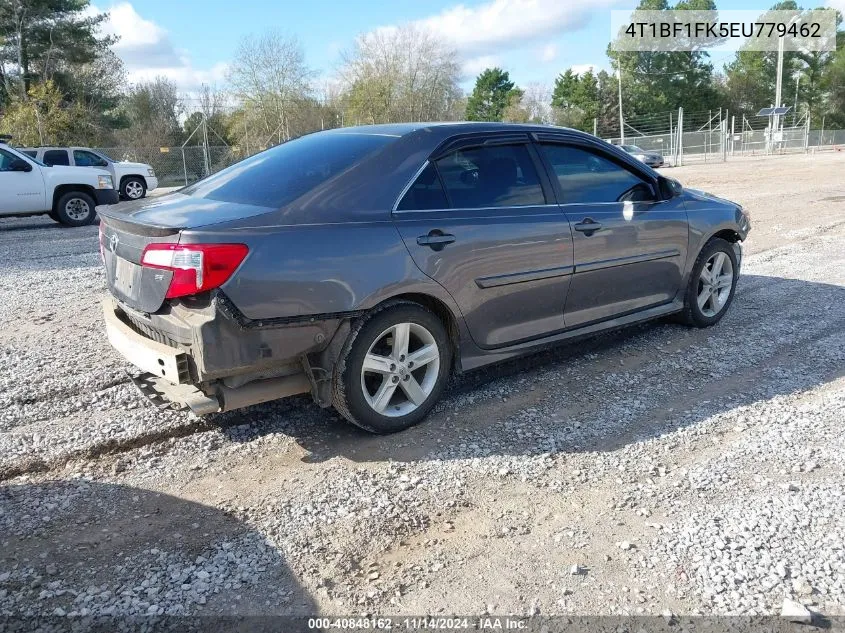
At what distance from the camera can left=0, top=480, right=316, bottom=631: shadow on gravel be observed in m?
2.52

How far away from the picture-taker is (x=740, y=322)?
233 inches

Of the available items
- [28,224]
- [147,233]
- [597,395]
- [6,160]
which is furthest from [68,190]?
[597,395]

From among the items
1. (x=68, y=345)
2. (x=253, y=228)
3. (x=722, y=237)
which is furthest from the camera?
(x=722, y=237)

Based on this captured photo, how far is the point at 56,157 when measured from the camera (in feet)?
61.4

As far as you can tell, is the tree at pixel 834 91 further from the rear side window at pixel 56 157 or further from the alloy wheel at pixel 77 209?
the alloy wheel at pixel 77 209

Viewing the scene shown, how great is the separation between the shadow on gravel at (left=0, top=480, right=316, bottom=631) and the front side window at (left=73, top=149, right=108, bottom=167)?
1832 cm

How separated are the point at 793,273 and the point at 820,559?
19.1 feet

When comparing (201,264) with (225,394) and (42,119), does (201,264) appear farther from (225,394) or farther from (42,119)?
(42,119)

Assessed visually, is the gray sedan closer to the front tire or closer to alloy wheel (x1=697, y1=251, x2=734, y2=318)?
the front tire


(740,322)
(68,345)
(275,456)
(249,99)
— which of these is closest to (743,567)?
(275,456)

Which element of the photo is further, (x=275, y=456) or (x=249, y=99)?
(x=249, y=99)

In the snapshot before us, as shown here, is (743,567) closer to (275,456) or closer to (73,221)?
(275,456)

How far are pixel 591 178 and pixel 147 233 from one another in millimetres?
2944

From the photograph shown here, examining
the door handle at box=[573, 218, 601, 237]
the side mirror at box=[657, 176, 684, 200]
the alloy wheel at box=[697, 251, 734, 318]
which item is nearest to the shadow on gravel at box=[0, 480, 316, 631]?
the door handle at box=[573, 218, 601, 237]
